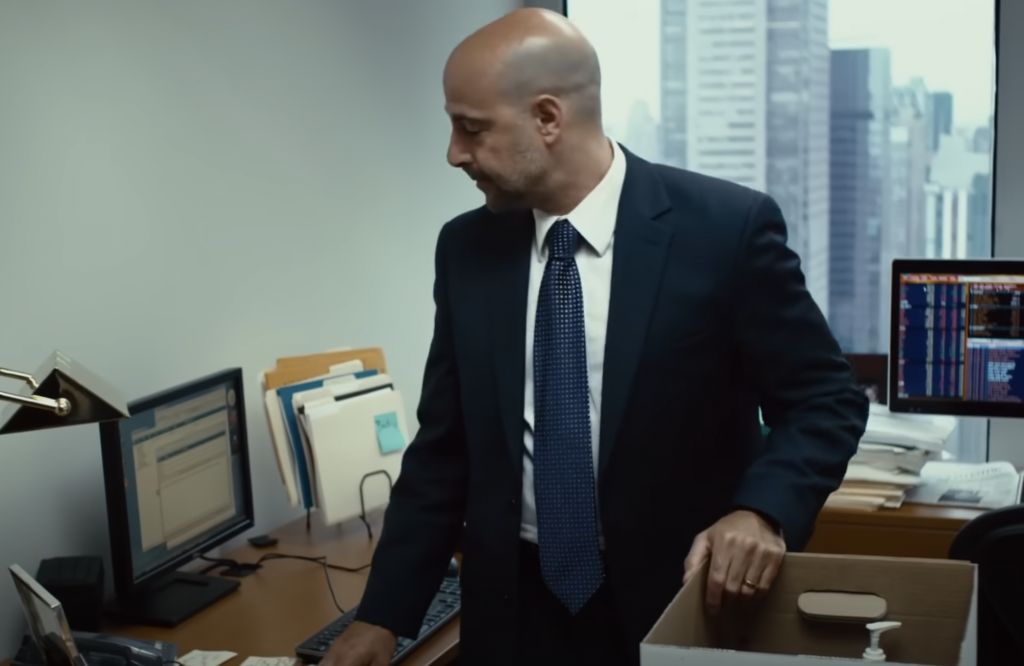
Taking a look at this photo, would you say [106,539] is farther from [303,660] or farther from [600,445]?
[600,445]

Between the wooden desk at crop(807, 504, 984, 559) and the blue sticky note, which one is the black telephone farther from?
the wooden desk at crop(807, 504, 984, 559)

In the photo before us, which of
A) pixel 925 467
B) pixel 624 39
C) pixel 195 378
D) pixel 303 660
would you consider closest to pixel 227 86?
pixel 195 378

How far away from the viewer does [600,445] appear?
159 centimetres

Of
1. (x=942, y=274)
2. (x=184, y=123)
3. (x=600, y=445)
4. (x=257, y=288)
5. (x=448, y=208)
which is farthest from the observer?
(x=448, y=208)

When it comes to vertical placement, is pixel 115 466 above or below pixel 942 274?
below

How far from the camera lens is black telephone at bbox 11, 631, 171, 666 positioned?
5.94 feet

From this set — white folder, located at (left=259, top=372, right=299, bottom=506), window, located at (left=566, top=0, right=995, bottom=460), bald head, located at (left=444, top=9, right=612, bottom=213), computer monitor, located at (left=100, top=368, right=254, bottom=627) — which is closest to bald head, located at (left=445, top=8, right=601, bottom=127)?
bald head, located at (left=444, top=9, right=612, bottom=213)

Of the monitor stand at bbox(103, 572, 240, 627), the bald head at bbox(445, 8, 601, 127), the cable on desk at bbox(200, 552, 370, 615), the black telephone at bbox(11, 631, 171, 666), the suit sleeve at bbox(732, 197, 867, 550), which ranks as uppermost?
the bald head at bbox(445, 8, 601, 127)

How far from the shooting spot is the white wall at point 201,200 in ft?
6.72

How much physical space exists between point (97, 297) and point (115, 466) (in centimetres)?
37

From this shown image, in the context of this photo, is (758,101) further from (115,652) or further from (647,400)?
(115,652)

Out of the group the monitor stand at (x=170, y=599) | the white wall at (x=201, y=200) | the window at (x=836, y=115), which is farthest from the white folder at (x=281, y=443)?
the window at (x=836, y=115)

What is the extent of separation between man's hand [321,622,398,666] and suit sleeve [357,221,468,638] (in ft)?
0.11

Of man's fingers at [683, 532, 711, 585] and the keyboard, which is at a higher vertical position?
man's fingers at [683, 532, 711, 585]
